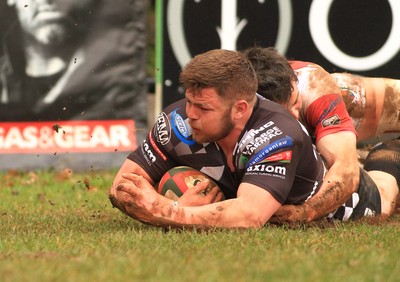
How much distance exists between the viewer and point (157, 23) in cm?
1115

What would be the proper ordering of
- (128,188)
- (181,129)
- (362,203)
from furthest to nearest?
1. (362,203)
2. (181,129)
3. (128,188)

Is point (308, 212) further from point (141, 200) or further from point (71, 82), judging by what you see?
point (71, 82)

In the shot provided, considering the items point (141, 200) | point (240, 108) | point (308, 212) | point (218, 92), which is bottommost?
point (308, 212)

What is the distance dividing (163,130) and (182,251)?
1.60 metres

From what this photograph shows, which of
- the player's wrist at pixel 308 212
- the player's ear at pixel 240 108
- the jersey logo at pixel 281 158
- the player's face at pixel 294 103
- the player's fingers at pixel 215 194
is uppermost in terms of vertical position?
the player's ear at pixel 240 108

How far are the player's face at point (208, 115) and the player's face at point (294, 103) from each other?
27.4 inches

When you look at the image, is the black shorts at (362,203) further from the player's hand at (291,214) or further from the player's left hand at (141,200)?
the player's left hand at (141,200)

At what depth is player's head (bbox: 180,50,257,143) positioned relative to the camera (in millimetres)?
6621

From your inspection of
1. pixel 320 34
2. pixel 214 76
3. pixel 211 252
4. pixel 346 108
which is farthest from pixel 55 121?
pixel 211 252

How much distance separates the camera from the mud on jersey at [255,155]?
21.8 feet

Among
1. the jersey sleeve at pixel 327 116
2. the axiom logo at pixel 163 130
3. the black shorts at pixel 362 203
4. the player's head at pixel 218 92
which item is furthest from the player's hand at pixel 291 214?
the axiom logo at pixel 163 130

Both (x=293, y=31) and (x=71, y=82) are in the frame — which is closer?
(x=293, y=31)

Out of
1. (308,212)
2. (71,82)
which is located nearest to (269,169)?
(308,212)

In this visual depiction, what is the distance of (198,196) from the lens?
683cm
